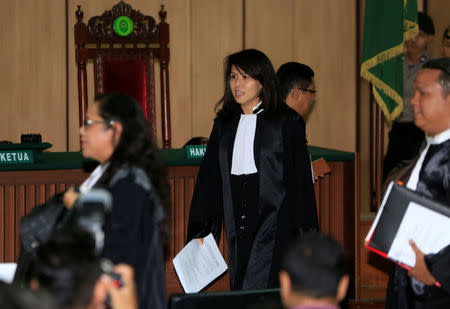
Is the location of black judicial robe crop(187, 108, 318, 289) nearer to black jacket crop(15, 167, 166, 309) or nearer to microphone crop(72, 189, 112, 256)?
→ black jacket crop(15, 167, 166, 309)

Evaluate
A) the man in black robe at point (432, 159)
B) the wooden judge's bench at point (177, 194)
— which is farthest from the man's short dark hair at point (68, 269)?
the wooden judge's bench at point (177, 194)

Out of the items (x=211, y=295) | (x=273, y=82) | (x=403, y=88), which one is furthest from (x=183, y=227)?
(x=403, y=88)

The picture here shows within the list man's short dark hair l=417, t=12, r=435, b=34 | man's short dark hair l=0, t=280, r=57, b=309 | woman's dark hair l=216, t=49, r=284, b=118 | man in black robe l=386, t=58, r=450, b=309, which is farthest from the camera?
man's short dark hair l=417, t=12, r=435, b=34

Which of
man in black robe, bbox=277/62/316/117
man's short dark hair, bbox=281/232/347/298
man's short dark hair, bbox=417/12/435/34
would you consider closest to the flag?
man's short dark hair, bbox=417/12/435/34

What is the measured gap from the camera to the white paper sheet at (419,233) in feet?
7.63

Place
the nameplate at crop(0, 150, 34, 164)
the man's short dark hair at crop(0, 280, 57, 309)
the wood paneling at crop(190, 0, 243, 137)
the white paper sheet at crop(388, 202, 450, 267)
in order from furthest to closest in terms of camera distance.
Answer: the wood paneling at crop(190, 0, 243, 137), the nameplate at crop(0, 150, 34, 164), the white paper sheet at crop(388, 202, 450, 267), the man's short dark hair at crop(0, 280, 57, 309)

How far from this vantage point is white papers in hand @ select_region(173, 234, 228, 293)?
3.42 metres

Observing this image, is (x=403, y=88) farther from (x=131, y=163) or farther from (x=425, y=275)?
(x=131, y=163)

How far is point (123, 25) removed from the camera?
6.03 meters

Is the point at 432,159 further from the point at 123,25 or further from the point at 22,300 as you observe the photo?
the point at 123,25

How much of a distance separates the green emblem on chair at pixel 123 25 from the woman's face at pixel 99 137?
157 inches

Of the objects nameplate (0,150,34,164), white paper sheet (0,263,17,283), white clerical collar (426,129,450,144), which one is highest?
white clerical collar (426,129,450,144)

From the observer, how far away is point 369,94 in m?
7.03

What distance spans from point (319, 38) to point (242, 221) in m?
4.09
